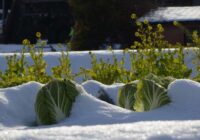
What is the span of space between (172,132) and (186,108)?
5.41 feet

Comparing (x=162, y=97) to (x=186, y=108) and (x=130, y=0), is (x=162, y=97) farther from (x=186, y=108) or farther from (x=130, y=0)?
(x=130, y=0)

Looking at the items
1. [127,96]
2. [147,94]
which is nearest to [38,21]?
[127,96]

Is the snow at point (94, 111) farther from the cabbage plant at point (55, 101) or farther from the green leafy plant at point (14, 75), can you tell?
the green leafy plant at point (14, 75)

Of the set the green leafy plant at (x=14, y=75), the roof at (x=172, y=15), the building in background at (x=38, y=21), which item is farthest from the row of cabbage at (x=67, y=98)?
the building in background at (x=38, y=21)

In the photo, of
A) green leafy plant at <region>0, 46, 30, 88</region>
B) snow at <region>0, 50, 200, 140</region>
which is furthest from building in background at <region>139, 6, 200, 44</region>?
snow at <region>0, 50, 200, 140</region>

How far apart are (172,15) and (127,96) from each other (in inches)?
799

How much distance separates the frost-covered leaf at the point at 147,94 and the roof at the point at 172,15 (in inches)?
738

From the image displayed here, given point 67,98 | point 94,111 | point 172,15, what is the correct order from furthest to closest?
point 172,15 → point 67,98 → point 94,111

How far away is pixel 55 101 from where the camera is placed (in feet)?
12.2

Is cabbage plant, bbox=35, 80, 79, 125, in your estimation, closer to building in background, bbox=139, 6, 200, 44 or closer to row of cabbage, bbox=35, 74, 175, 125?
row of cabbage, bbox=35, 74, 175, 125

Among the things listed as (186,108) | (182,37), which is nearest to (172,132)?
(186,108)

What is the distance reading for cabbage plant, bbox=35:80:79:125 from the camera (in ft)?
11.7

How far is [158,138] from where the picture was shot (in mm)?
1654

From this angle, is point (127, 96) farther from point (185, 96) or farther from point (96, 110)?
point (96, 110)
